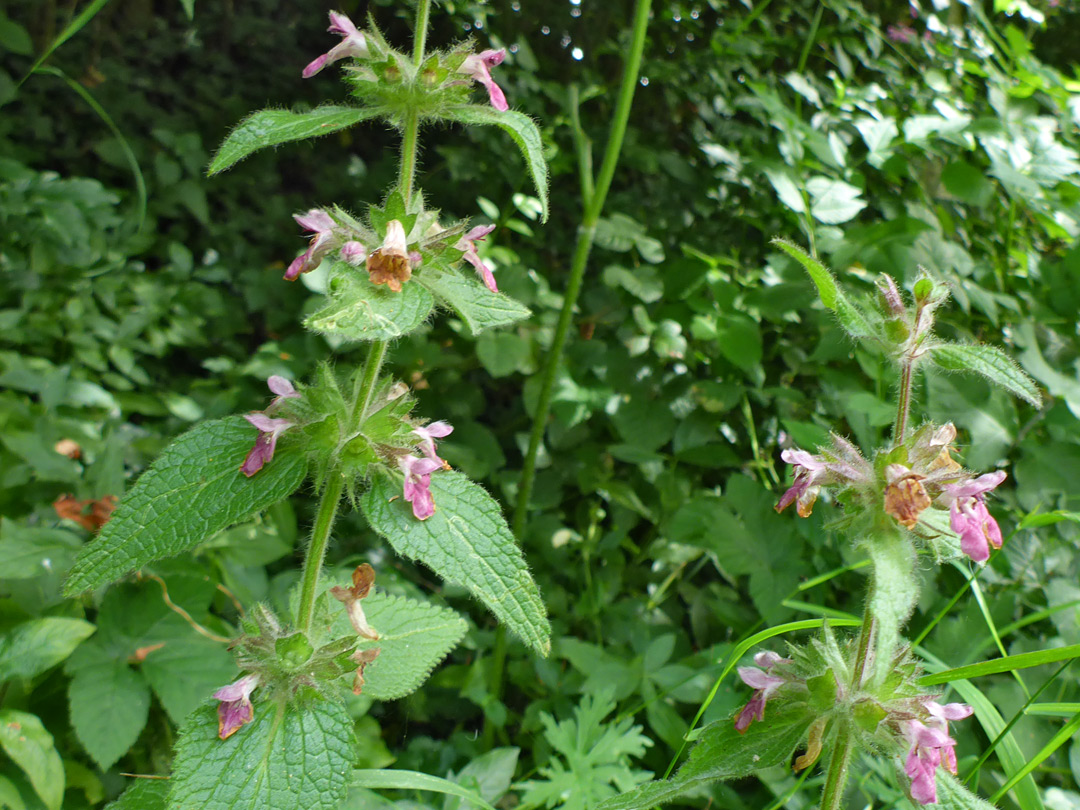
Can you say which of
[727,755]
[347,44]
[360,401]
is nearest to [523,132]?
[347,44]

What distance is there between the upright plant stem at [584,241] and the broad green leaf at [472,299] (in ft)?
2.26

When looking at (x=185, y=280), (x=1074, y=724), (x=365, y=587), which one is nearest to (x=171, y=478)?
(x=365, y=587)

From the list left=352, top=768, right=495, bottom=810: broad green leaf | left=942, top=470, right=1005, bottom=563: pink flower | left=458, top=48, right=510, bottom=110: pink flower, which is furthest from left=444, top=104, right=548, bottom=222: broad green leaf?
left=352, top=768, right=495, bottom=810: broad green leaf

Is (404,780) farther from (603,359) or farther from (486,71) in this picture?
(603,359)

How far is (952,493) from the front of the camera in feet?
2.26

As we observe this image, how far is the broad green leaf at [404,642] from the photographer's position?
3.04 feet

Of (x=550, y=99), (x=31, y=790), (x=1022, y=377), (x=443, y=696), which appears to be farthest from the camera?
(x=550, y=99)

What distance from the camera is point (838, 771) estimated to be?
0.76 meters

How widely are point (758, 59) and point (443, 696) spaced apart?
187 centimetres

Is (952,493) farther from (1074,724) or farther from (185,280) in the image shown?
(185,280)

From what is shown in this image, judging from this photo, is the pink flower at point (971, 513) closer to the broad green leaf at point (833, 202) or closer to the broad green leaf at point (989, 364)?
the broad green leaf at point (989, 364)

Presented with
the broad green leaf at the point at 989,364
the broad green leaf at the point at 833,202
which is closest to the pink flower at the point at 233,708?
the broad green leaf at the point at 989,364

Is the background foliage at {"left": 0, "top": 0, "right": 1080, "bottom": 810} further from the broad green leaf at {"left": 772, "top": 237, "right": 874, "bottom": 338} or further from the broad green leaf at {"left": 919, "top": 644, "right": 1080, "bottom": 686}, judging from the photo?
the broad green leaf at {"left": 772, "top": 237, "right": 874, "bottom": 338}

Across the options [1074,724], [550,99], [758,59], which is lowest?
[550,99]
